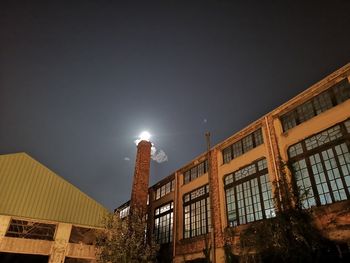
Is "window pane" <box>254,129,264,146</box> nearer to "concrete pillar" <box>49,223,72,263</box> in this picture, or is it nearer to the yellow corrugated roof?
the yellow corrugated roof

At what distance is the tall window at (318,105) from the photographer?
13.3 meters

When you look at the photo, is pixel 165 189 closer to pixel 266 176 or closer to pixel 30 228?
pixel 30 228

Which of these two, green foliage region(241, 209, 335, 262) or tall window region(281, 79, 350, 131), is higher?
tall window region(281, 79, 350, 131)

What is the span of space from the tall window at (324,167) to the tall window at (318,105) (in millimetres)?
1269

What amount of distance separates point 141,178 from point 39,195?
8413 millimetres

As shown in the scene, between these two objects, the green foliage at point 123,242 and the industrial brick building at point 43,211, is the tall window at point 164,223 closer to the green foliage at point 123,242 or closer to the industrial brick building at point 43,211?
the green foliage at point 123,242

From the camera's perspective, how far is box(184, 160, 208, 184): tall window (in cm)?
2190

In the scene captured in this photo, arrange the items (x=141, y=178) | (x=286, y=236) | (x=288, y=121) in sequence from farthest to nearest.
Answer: (x=141, y=178) < (x=288, y=121) < (x=286, y=236)

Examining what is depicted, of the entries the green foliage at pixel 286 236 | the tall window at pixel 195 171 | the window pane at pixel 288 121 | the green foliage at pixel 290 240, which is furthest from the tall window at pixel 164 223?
the window pane at pixel 288 121

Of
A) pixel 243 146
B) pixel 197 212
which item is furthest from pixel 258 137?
pixel 197 212

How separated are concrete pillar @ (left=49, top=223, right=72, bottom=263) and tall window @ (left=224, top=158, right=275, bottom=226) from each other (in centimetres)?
1172

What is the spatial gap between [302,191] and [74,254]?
53.0 feet

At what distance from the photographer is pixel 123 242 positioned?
1866 centimetres

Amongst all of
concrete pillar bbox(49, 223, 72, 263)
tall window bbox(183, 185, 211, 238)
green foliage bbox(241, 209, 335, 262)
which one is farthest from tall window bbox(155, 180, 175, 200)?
green foliage bbox(241, 209, 335, 262)
